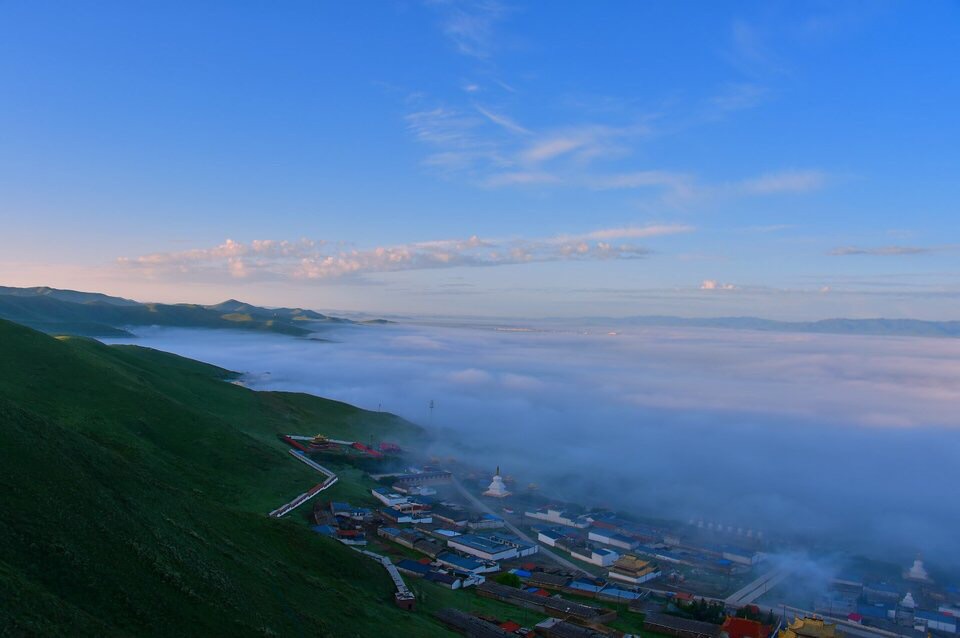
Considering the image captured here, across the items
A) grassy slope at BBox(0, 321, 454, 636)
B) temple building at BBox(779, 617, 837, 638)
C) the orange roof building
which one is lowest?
the orange roof building

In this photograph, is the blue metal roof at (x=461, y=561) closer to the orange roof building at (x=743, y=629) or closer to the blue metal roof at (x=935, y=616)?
the orange roof building at (x=743, y=629)

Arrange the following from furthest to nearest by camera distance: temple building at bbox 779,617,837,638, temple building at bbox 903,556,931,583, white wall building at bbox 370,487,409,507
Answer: white wall building at bbox 370,487,409,507, temple building at bbox 903,556,931,583, temple building at bbox 779,617,837,638

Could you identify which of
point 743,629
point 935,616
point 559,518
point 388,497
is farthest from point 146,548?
point 935,616

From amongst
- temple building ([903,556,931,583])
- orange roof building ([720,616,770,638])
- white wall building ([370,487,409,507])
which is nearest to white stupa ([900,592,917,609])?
temple building ([903,556,931,583])

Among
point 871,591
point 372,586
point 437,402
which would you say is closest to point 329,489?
point 372,586

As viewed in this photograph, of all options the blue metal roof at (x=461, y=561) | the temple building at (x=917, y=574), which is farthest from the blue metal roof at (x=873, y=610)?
the blue metal roof at (x=461, y=561)

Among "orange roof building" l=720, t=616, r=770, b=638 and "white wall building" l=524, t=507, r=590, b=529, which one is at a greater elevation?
"orange roof building" l=720, t=616, r=770, b=638

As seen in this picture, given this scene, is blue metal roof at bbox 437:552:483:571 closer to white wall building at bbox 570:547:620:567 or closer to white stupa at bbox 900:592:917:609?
white wall building at bbox 570:547:620:567

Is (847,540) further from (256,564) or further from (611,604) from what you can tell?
(256,564)

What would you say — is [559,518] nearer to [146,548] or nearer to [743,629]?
[743,629]
